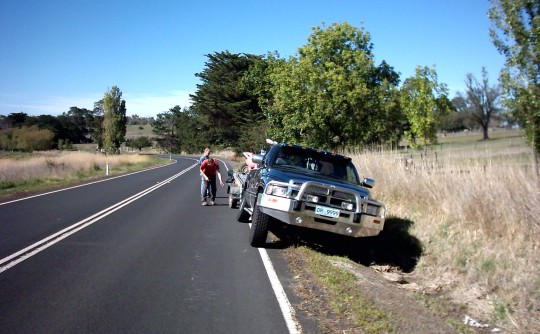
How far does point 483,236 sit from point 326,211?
2.62 metres

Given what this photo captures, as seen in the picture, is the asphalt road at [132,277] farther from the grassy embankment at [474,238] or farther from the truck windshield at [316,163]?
the truck windshield at [316,163]

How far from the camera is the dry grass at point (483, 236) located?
18.7ft

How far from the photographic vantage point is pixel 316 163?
943 cm

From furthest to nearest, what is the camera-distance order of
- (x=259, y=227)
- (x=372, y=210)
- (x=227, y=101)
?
(x=227, y=101), (x=259, y=227), (x=372, y=210)

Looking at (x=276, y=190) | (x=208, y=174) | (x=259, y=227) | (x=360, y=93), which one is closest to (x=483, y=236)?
(x=276, y=190)

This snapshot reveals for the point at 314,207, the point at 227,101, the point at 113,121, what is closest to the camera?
the point at 314,207

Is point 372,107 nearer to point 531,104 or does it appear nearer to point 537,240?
point 531,104

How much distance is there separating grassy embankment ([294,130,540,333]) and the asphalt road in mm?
1330

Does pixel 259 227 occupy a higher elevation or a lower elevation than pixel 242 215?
higher

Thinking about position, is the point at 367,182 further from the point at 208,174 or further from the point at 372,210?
the point at 208,174

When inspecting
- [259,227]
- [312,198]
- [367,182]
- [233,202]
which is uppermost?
[367,182]

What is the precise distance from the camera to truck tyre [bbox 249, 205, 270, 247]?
25.6ft

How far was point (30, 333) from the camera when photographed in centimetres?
415

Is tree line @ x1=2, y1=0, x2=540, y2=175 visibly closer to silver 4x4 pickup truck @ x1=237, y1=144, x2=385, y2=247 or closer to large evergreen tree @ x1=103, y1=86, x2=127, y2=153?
silver 4x4 pickup truck @ x1=237, y1=144, x2=385, y2=247
